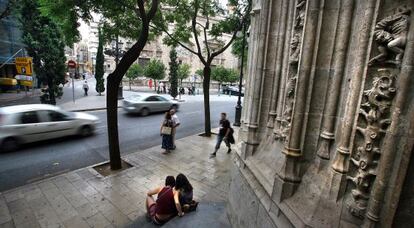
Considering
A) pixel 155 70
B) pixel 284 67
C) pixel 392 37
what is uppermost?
pixel 155 70

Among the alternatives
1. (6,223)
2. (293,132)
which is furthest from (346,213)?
(6,223)

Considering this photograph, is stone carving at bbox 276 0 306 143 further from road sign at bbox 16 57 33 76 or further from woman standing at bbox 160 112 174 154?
road sign at bbox 16 57 33 76

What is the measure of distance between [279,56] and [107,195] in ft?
17.1

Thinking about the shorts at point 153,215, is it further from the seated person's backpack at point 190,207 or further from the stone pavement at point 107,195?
the seated person's backpack at point 190,207

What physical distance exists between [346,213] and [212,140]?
9222 mm

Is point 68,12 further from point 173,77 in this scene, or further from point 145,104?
point 173,77

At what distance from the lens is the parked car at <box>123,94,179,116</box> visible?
52.8 ft

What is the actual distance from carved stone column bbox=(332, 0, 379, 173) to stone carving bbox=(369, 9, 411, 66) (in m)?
0.12

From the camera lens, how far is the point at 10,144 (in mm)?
8648

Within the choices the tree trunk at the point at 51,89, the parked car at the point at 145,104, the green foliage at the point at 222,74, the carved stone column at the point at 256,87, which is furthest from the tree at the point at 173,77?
the carved stone column at the point at 256,87

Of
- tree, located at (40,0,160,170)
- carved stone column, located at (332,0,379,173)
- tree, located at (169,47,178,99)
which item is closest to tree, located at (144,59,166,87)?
tree, located at (169,47,178,99)

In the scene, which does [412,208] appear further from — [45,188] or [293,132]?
[45,188]

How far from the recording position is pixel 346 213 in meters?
2.38

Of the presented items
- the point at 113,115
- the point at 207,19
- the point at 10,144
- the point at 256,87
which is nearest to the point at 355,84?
the point at 256,87
